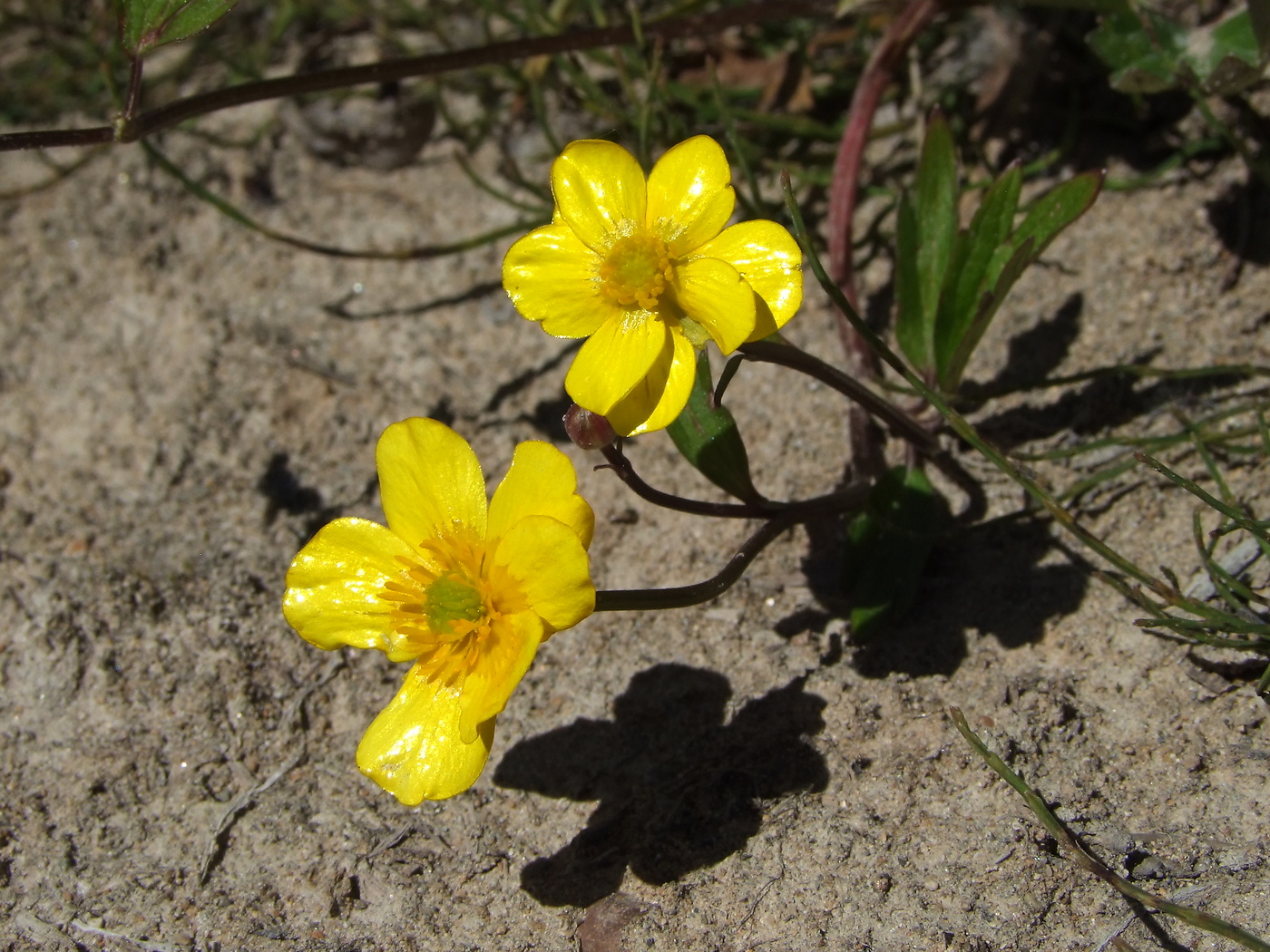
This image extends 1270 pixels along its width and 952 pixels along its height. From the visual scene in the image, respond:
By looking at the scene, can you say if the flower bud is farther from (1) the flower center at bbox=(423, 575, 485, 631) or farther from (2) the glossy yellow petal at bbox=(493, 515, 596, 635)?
(1) the flower center at bbox=(423, 575, 485, 631)

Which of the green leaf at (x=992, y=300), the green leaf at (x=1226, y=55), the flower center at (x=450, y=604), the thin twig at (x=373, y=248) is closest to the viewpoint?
the flower center at (x=450, y=604)

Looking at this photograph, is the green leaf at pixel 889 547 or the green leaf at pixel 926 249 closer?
the green leaf at pixel 889 547


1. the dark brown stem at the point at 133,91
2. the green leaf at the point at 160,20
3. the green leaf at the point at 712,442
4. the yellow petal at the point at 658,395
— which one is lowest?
the green leaf at the point at 712,442

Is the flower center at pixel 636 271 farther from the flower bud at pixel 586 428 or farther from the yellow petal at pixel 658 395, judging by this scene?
the flower bud at pixel 586 428

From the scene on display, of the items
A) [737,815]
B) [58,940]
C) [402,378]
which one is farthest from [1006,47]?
[58,940]

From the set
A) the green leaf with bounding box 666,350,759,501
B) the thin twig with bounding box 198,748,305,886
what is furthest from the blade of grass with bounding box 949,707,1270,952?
the thin twig with bounding box 198,748,305,886

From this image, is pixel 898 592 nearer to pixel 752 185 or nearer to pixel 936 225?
pixel 936 225

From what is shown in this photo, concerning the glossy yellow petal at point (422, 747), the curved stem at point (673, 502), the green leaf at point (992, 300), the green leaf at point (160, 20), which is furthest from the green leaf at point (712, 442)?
the green leaf at point (160, 20)

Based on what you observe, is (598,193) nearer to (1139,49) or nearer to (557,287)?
(557,287)
